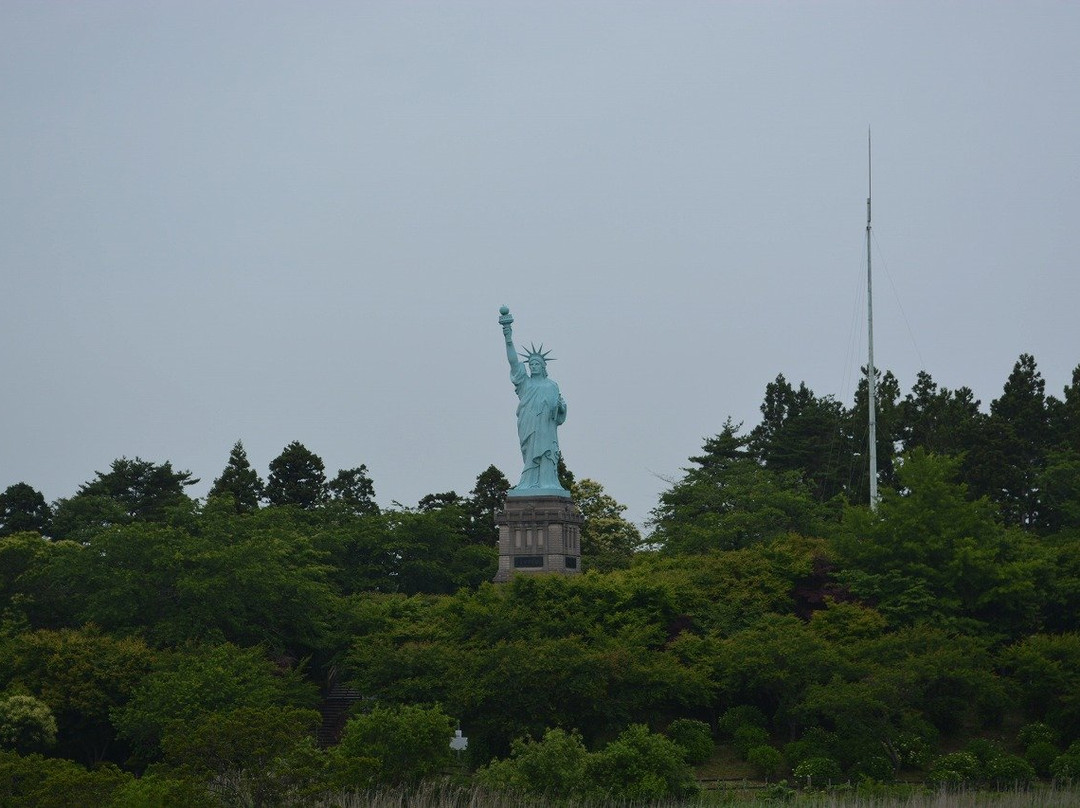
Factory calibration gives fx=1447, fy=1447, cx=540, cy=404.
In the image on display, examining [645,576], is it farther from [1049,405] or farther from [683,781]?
[1049,405]

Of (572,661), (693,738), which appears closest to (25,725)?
(572,661)

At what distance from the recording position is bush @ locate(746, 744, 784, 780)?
96.4 feet

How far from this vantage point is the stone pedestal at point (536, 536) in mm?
44250

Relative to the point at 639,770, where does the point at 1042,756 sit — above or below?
below

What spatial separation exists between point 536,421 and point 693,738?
1660 centimetres

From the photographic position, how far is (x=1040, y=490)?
157 feet

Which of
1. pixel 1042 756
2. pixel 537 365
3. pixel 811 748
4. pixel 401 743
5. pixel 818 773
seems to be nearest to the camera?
pixel 401 743


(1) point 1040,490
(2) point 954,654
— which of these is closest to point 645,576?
(2) point 954,654

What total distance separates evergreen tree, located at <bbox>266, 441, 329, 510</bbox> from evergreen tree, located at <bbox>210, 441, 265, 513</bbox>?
2.03 ft

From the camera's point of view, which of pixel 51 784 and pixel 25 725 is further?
pixel 25 725

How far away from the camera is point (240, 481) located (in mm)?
58156

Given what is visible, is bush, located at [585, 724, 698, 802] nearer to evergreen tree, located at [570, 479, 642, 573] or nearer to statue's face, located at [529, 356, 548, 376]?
statue's face, located at [529, 356, 548, 376]

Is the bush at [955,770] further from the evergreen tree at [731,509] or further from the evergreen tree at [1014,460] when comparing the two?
the evergreen tree at [1014,460]

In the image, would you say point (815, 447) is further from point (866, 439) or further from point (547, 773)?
point (547, 773)
